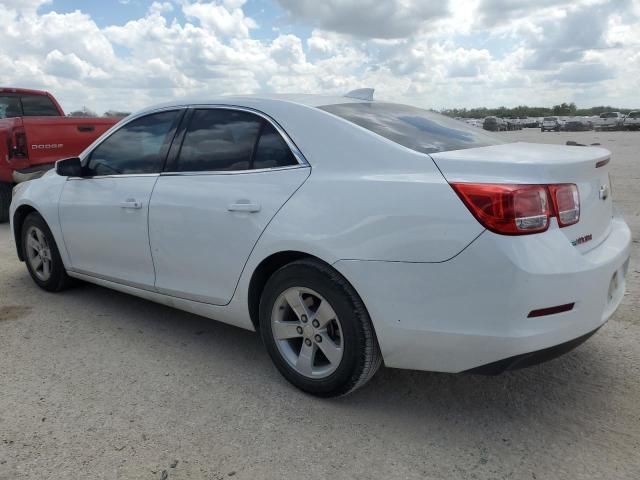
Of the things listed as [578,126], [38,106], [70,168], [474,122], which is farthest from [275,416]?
[578,126]

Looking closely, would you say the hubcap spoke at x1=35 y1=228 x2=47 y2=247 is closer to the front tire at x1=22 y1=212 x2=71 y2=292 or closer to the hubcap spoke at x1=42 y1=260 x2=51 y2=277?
the front tire at x1=22 y1=212 x2=71 y2=292

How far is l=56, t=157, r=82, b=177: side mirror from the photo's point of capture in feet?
14.2

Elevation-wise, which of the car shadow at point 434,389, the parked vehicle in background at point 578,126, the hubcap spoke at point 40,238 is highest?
the hubcap spoke at point 40,238

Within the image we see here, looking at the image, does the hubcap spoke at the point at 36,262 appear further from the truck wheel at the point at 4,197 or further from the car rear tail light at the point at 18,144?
the truck wheel at the point at 4,197

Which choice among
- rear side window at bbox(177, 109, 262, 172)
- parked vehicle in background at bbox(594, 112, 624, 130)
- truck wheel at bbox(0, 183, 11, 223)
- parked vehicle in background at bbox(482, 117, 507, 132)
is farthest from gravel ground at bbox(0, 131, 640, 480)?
parked vehicle in background at bbox(594, 112, 624, 130)

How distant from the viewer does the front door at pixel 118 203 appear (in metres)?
3.85

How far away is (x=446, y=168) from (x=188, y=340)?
2262 millimetres

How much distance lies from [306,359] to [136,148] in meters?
2.03

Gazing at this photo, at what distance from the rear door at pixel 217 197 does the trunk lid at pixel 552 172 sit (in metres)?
0.84

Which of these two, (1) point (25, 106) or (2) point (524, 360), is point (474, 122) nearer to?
(1) point (25, 106)

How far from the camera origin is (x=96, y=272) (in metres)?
4.35

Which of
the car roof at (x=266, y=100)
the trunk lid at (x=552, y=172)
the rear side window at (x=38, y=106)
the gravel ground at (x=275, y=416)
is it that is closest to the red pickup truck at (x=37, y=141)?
the rear side window at (x=38, y=106)

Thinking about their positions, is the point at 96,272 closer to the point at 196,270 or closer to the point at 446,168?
the point at 196,270

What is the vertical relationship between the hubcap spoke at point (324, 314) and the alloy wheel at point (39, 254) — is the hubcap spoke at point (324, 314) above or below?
above
